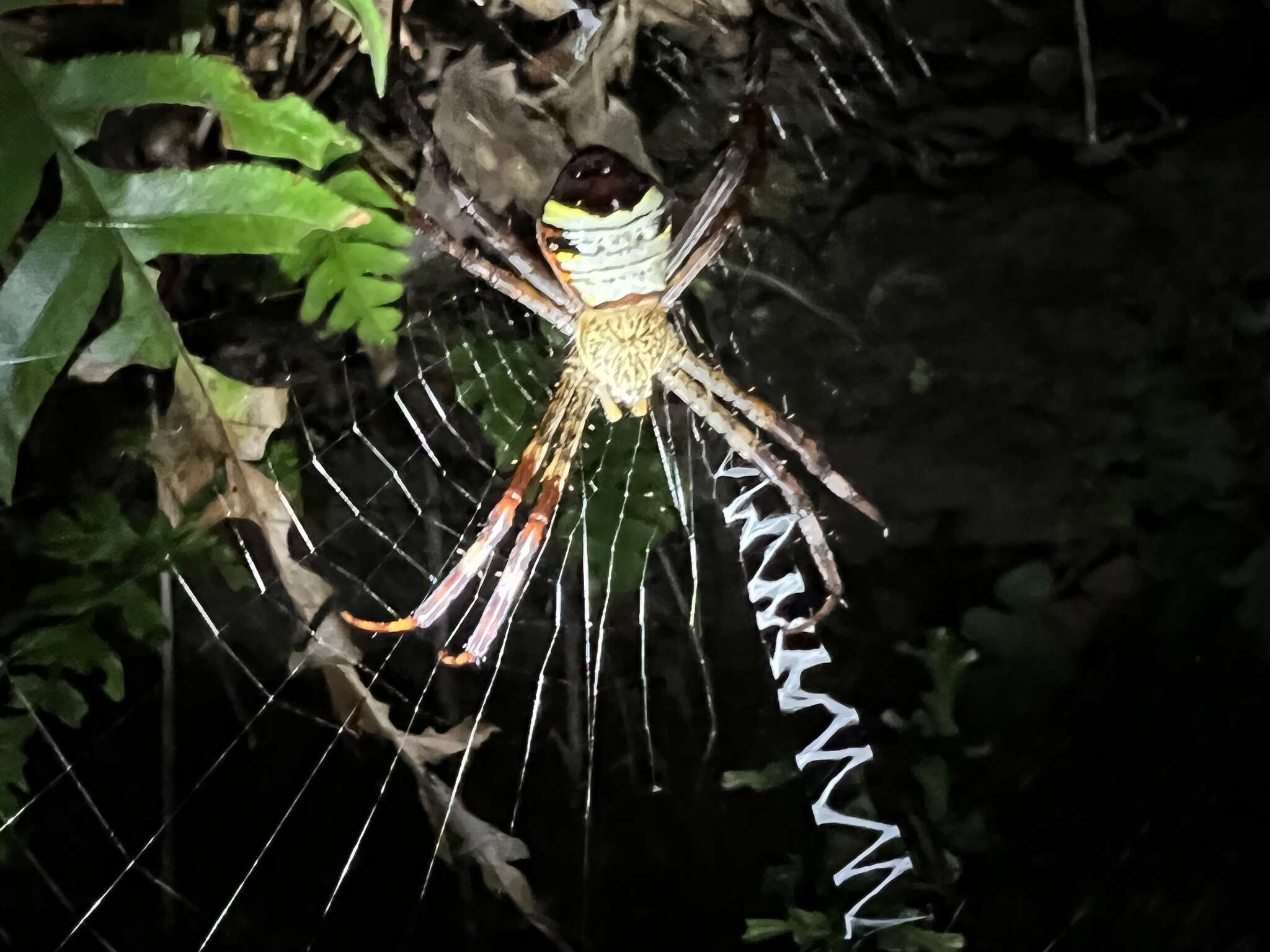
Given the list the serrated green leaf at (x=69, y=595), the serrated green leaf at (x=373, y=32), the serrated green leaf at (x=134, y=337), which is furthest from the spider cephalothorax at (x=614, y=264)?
the serrated green leaf at (x=69, y=595)

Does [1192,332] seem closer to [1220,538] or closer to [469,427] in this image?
[1220,538]

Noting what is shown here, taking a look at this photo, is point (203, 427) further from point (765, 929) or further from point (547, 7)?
point (765, 929)

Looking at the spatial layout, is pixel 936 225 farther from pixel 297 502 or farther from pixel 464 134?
pixel 297 502

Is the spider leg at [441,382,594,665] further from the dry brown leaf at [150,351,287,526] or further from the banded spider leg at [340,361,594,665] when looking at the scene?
the dry brown leaf at [150,351,287,526]

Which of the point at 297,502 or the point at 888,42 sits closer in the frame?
the point at 888,42

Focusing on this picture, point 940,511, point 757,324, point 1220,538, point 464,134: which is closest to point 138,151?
point 464,134

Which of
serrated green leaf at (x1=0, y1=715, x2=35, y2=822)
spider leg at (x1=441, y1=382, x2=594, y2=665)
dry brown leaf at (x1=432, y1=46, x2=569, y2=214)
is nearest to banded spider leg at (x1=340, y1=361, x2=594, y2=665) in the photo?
spider leg at (x1=441, y1=382, x2=594, y2=665)

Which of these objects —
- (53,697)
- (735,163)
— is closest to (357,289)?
(735,163)

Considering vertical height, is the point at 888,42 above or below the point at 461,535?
above

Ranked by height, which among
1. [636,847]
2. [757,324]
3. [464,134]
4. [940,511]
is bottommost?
[636,847]
